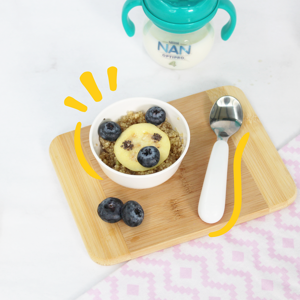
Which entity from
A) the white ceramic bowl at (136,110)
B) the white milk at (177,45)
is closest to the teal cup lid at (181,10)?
the white milk at (177,45)

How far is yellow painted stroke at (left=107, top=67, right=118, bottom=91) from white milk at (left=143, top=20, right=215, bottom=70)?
5.4 inches

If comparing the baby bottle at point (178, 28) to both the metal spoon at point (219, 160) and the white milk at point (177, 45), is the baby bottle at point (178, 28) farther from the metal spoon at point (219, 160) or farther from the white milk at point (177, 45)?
the metal spoon at point (219, 160)

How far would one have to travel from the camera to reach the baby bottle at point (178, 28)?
926 mm

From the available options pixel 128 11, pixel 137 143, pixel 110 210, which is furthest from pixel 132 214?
pixel 128 11

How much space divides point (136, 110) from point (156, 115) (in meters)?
0.08

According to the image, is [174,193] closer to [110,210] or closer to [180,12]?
[110,210]

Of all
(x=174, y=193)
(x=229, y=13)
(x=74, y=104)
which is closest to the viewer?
(x=174, y=193)

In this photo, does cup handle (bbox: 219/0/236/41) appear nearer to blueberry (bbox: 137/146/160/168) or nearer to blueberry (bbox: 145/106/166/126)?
blueberry (bbox: 145/106/166/126)

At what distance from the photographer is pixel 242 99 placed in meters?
1.10

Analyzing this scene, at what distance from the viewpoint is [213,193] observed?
860mm

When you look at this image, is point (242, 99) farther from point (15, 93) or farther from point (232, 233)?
point (15, 93)

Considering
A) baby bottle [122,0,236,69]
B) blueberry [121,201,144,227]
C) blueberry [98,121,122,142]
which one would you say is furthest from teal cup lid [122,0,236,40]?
blueberry [121,201,144,227]

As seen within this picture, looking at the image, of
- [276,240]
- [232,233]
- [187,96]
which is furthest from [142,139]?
[276,240]

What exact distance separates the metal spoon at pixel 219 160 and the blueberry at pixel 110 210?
0.21 meters
